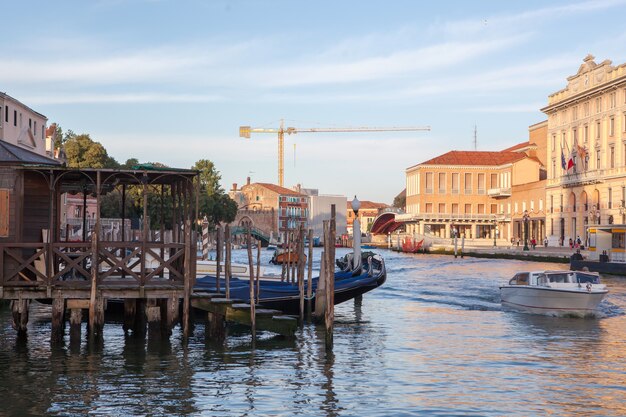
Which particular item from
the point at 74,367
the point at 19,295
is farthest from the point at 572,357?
the point at 19,295

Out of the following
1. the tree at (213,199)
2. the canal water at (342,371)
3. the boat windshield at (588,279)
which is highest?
the tree at (213,199)

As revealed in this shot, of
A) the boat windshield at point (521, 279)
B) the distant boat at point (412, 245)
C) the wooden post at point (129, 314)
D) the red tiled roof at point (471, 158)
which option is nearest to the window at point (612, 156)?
the distant boat at point (412, 245)

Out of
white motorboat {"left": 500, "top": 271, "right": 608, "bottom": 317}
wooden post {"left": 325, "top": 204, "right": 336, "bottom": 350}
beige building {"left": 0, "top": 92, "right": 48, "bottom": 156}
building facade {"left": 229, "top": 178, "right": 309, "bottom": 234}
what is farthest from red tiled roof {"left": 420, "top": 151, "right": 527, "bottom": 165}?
wooden post {"left": 325, "top": 204, "right": 336, "bottom": 350}

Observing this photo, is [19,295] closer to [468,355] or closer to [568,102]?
[468,355]

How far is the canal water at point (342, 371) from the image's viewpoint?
16406mm

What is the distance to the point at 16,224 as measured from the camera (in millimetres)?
21359

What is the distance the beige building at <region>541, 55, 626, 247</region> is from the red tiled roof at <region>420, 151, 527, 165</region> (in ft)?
89.1

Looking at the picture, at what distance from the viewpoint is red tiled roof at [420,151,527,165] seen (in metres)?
123

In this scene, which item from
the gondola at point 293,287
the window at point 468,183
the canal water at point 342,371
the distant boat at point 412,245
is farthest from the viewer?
the window at point 468,183

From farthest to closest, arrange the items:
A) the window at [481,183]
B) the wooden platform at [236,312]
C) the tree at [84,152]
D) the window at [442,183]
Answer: the window at [442,183]
the window at [481,183]
the tree at [84,152]
the wooden platform at [236,312]

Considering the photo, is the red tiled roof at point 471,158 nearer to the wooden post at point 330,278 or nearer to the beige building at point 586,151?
the beige building at point 586,151

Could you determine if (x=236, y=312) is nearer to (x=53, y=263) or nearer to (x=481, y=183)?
(x=53, y=263)

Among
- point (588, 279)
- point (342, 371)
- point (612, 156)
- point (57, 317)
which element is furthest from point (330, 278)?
point (612, 156)

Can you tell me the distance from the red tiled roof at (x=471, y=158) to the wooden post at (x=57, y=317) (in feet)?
342
